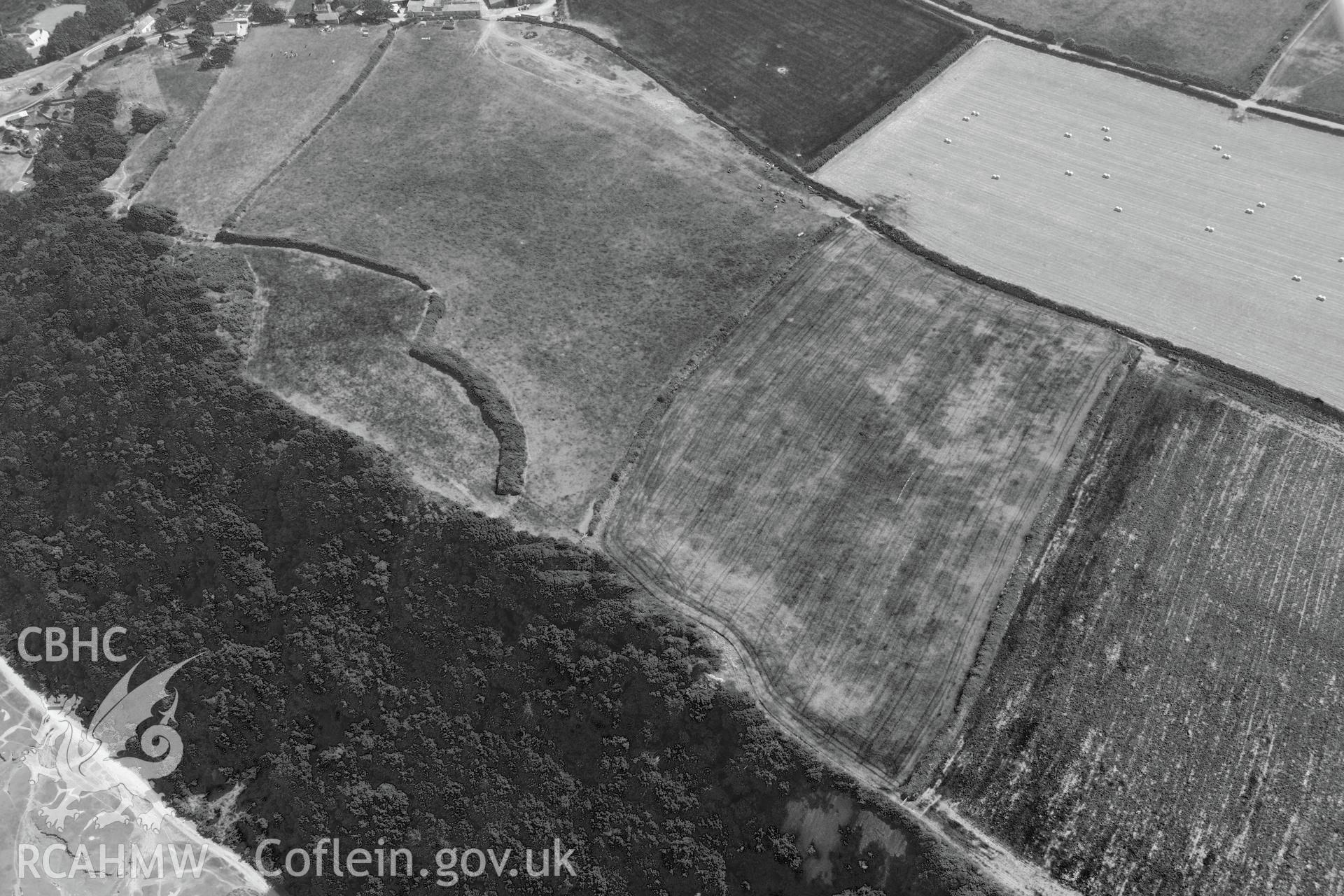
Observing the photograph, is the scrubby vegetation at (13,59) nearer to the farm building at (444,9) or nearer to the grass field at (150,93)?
the grass field at (150,93)

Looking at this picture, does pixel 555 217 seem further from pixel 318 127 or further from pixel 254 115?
pixel 254 115

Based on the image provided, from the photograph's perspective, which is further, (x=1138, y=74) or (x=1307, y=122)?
(x=1138, y=74)

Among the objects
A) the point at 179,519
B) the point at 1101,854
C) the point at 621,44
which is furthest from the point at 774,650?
the point at 621,44

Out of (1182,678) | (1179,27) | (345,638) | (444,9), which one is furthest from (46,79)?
(1179,27)

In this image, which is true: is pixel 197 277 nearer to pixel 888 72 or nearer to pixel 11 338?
pixel 11 338

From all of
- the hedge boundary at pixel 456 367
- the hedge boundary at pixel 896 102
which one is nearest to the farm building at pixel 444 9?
the hedge boundary at pixel 456 367
